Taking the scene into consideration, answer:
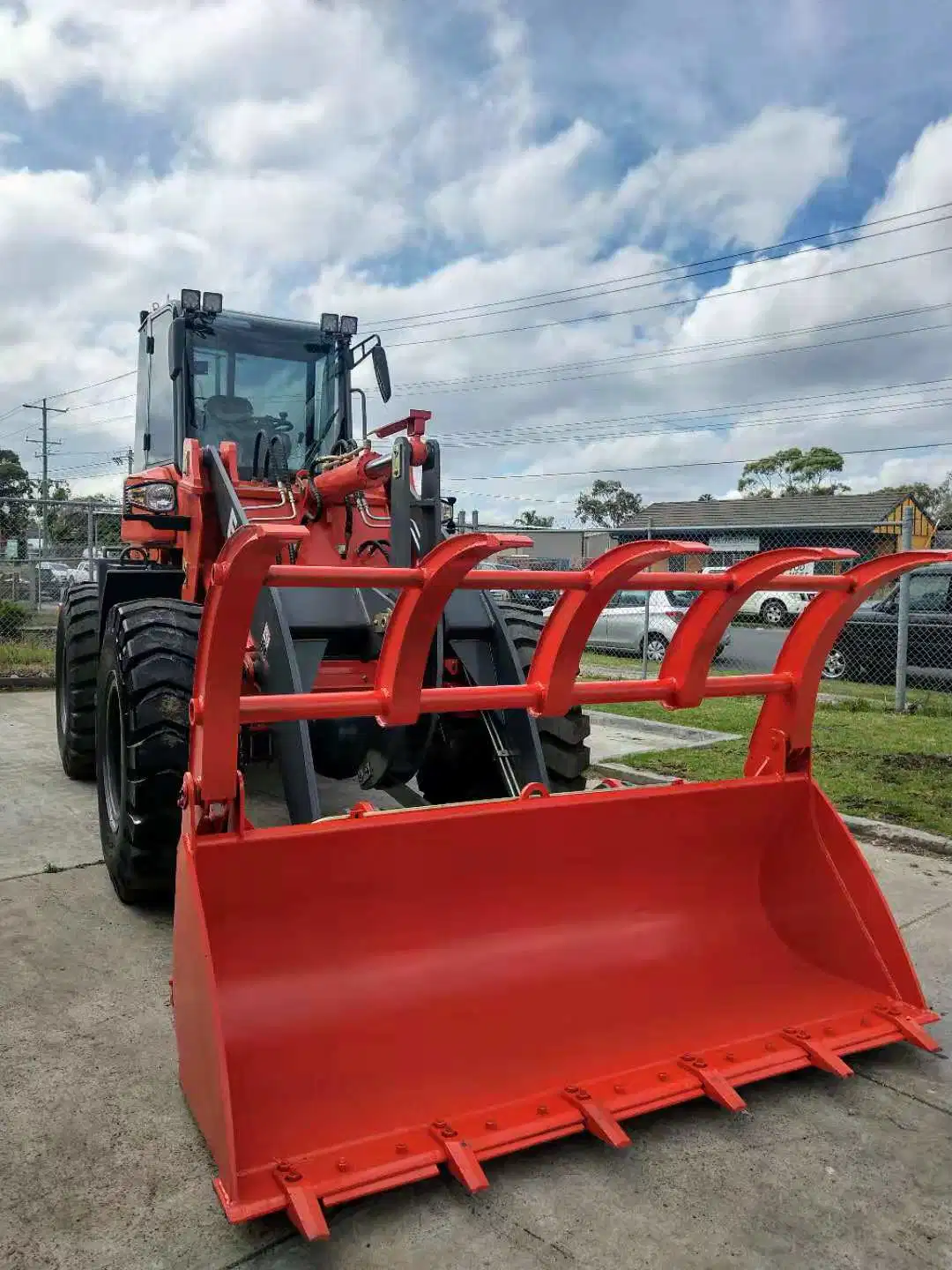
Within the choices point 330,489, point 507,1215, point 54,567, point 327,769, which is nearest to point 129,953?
point 327,769

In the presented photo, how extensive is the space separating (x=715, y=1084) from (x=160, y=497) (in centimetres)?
406

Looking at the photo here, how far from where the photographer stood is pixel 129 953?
3844 millimetres

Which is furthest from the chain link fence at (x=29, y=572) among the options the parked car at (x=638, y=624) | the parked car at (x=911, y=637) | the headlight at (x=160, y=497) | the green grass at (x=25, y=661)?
the parked car at (x=911, y=637)

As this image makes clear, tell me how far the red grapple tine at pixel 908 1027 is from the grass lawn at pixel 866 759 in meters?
2.77

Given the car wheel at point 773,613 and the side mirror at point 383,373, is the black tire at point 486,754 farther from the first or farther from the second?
the car wheel at point 773,613

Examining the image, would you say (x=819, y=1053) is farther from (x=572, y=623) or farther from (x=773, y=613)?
(x=773, y=613)

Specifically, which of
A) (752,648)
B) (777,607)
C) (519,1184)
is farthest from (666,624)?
(519,1184)

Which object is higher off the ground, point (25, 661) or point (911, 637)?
point (911, 637)

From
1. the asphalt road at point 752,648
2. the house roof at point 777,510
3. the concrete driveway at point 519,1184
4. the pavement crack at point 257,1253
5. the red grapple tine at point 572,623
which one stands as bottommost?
the pavement crack at point 257,1253

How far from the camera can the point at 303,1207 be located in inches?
84.7

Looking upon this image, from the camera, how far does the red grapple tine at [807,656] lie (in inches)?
128

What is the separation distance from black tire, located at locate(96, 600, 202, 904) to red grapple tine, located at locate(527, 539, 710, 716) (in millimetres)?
1695

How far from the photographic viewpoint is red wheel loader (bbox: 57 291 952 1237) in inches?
97.4

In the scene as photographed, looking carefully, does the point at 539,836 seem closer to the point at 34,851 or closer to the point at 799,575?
the point at 799,575
